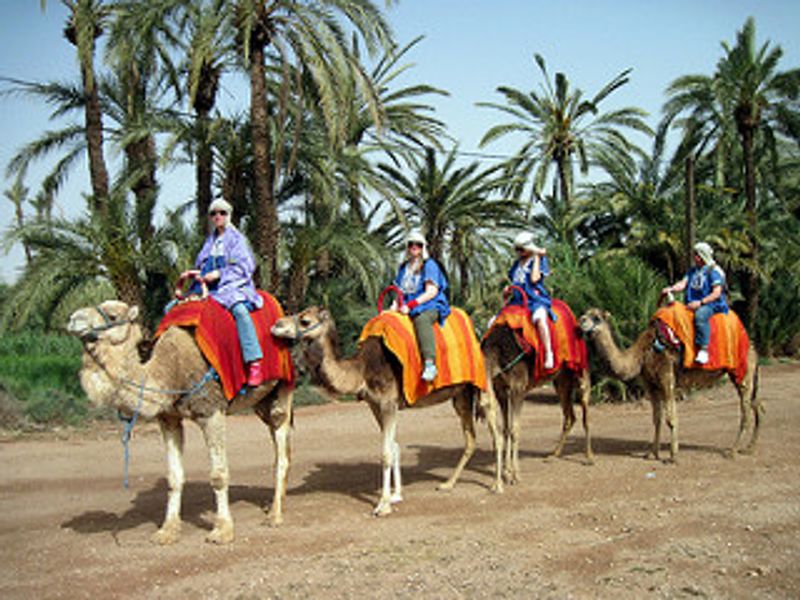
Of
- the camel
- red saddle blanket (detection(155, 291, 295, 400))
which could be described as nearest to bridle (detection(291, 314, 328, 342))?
red saddle blanket (detection(155, 291, 295, 400))

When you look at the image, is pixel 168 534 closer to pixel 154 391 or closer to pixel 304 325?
pixel 154 391

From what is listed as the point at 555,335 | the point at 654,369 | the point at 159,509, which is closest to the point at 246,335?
the point at 159,509

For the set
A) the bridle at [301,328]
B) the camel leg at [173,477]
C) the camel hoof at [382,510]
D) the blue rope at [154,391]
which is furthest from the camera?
the camel hoof at [382,510]

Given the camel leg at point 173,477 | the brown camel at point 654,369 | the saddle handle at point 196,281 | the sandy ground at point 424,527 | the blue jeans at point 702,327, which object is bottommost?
the sandy ground at point 424,527

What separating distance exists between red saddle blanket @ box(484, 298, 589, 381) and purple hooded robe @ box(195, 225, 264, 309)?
10.1 ft

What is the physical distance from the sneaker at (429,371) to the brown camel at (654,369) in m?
2.45

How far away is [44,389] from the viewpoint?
1545cm

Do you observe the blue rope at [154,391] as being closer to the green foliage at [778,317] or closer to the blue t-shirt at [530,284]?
the blue t-shirt at [530,284]

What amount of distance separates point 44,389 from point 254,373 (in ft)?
33.6

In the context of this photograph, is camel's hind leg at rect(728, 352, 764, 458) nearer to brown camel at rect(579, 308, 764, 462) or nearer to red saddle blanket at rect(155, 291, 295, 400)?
brown camel at rect(579, 308, 764, 462)

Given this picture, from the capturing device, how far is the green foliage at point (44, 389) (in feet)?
44.6

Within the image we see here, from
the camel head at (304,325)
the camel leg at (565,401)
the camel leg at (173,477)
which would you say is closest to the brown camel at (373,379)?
the camel head at (304,325)

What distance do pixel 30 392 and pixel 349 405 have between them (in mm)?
6273

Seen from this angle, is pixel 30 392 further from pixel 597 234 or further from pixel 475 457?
pixel 597 234
